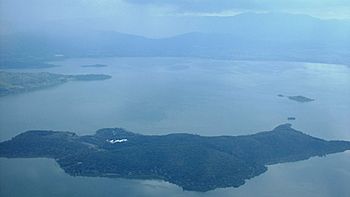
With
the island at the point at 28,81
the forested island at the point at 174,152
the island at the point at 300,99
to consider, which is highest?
the island at the point at 28,81

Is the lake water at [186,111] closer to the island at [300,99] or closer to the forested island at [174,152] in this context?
the forested island at [174,152]

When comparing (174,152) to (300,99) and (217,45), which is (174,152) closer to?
(300,99)

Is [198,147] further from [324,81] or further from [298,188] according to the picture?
[324,81]

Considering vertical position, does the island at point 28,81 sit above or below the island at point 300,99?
above

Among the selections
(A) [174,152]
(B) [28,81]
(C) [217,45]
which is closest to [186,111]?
(A) [174,152]

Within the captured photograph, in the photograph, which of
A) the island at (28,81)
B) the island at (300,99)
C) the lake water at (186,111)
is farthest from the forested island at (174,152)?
the island at (28,81)

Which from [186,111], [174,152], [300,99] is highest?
[300,99]
